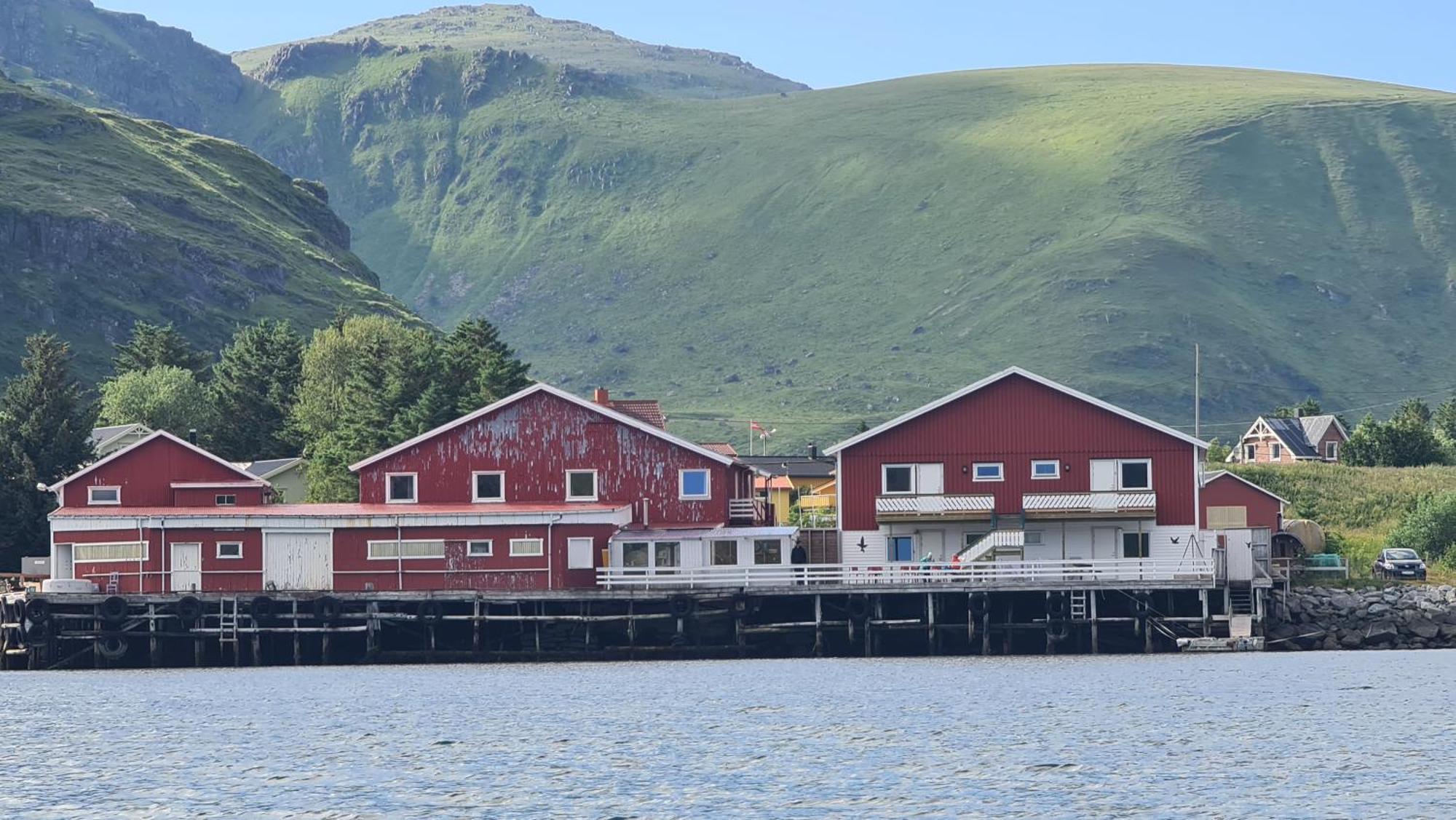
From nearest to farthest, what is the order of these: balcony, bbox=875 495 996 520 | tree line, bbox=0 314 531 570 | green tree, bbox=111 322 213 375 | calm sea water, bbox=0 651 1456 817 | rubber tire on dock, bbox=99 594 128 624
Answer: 1. calm sea water, bbox=0 651 1456 817
2. rubber tire on dock, bbox=99 594 128 624
3. balcony, bbox=875 495 996 520
4. tree line, bbox=0 314 531 570
5. green tree, bbox=111 322 213 375

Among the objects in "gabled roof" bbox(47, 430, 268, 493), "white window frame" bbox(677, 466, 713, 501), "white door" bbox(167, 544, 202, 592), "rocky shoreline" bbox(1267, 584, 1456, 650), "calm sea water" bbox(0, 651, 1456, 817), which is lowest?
"calm sea water" bbox(0, 651, 1456, 817)

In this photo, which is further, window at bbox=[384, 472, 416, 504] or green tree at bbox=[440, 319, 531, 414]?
green tree at bbox=[440, 319, 531, 414]

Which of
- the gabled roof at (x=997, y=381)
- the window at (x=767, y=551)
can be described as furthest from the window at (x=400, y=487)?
the gabled roof at (x=997, y=381)

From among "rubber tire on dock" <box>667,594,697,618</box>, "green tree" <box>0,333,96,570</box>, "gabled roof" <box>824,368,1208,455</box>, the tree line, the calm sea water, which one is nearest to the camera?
the calm sea water

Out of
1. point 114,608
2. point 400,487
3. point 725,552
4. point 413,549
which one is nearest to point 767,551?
point 725,552

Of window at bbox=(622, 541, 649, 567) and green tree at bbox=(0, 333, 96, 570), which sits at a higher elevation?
green tree at bbox=(0, 333, 96, 570)

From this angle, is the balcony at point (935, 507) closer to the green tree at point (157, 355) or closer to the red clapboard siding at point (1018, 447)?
the red clapboard siding at point (1018, 447)

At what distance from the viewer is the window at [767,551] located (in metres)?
85.8

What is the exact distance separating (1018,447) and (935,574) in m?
8.01

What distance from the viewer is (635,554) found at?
273 feet

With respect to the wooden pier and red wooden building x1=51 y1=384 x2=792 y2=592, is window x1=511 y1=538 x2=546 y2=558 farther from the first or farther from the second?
the wooden pier

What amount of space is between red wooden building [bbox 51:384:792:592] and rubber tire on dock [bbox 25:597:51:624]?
2590mm

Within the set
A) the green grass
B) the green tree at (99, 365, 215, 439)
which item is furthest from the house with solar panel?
the green tree at (99, 365, 215, 439)

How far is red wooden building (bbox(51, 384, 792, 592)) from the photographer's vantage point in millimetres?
82375
